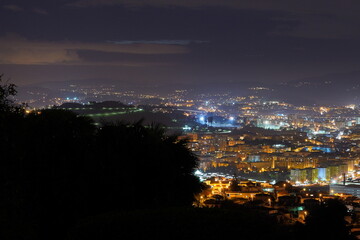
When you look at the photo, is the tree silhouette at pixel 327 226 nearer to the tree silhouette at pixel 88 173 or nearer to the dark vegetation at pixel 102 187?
the dark vegetation at pixel 102 187

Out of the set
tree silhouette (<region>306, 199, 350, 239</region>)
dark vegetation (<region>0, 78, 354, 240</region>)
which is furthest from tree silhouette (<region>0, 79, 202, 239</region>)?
tree silhouette (<region>306, 199, 350, 239</region>)

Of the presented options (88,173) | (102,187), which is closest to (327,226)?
(102,187)

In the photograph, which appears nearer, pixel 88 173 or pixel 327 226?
pixel 327 226

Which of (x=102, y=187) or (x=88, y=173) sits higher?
(x=88, y=173)

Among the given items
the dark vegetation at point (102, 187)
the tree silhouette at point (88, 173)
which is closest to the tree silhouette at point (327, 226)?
the dark vegetation at point (102, 187)

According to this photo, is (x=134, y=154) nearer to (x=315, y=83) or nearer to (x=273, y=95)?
(x=273, y=95)

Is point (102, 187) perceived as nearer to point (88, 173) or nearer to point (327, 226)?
point (88, 173)

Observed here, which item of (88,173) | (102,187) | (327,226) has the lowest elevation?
(327,226)

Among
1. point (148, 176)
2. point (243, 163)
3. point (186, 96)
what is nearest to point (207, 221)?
point (148, 176)

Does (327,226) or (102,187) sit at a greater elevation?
(102,187)
